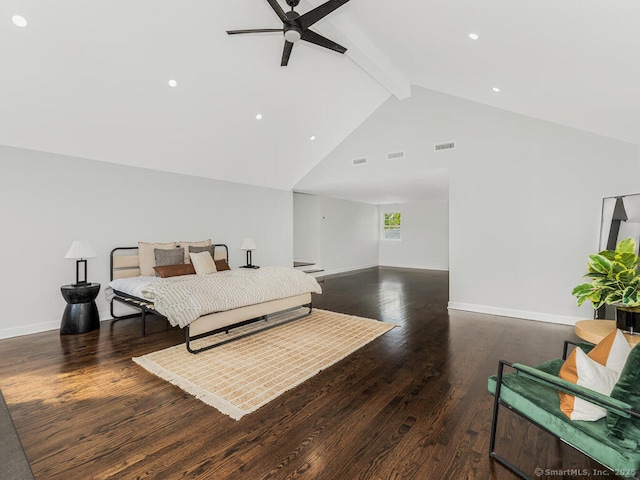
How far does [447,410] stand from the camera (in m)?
2.29

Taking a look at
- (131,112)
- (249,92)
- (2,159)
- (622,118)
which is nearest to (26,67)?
A: (131,112)

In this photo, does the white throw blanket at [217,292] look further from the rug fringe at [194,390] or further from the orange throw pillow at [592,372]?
the orange throw pillow at [592,372]

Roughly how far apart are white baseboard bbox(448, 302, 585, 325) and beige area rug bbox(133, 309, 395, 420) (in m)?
1.71

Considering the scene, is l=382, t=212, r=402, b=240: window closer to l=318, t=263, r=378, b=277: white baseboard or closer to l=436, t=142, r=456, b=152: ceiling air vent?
l=318, t=263, r=378, b=277: white baseboard

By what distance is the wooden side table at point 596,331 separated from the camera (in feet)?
6.78

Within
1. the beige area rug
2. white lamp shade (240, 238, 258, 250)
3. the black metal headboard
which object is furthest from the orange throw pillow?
white lamp shade (240, 238, 258, 250)

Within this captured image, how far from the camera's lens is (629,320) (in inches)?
83.0

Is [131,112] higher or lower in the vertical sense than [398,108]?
lower

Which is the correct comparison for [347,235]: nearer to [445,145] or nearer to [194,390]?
[445,145]

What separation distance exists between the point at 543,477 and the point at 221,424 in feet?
6.52

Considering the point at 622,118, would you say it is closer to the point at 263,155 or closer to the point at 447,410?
the point at 447,410

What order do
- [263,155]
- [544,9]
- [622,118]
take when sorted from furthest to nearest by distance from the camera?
1. [263,155]
2. [622,118]
3. [544,9]

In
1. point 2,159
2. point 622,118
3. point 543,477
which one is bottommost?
point 543,477

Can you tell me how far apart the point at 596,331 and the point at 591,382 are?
3.25 feet
